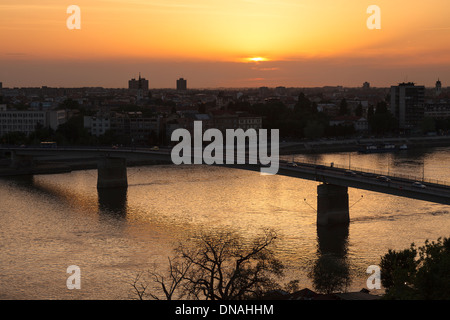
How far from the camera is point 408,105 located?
192 ft

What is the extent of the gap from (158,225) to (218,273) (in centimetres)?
521

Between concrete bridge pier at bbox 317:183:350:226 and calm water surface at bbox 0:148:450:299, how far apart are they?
30cm

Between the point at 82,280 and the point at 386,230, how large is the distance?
711cm

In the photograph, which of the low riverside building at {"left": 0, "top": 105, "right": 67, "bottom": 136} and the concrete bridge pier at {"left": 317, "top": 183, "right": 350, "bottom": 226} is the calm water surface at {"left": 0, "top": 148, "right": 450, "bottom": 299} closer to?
the concrete bridge pier at {"left": 317, "top": 183, "right": 350, "bottom": 226}

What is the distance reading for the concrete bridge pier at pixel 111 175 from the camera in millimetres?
24781

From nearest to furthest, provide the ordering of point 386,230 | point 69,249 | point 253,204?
point 69,249 < point 386,230 < point 253,204

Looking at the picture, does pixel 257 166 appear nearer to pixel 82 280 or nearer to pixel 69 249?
pixel 69 249

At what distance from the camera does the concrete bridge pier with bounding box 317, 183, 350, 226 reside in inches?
667

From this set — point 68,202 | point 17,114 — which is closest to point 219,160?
point 68,202

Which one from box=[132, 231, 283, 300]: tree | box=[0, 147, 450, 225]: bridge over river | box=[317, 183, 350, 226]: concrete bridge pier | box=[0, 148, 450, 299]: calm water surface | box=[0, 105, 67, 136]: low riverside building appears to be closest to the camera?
box=[132, 231, 283, 300]: tree

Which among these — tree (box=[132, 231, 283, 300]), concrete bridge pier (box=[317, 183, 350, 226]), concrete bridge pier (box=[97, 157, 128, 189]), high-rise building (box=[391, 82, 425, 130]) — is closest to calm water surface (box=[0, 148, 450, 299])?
concrete bridge pier (box=[317, 183, 350, 226])

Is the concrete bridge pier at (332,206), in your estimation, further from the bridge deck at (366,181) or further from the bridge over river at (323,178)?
the bridge deck at (366,181)

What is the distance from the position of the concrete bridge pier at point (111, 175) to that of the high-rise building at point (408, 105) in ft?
122
